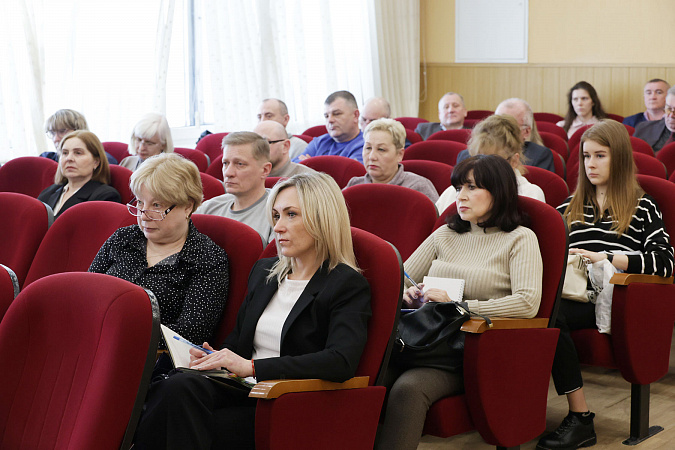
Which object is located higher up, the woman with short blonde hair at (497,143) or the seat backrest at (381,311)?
the woman with short blonde hair at (497,143)

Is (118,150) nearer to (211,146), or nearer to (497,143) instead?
(211,146)

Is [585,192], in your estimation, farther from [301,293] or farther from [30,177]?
[30,177]

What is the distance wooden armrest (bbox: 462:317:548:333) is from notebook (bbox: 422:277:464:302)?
231 millimetres

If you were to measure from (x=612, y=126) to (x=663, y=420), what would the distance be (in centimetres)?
119

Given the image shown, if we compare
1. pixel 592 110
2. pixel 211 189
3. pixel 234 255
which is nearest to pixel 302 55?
pixel 592 110

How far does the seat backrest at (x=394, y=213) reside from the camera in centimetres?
311

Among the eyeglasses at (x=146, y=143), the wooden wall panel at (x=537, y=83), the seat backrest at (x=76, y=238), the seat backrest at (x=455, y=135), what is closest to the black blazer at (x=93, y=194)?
the eyeglasses at (x=146, y=143)

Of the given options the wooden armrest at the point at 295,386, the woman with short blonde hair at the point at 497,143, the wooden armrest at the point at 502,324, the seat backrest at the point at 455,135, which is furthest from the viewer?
the seat backrest at the point at 455,135

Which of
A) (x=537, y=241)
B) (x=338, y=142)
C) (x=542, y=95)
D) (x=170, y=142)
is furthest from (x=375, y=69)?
(x=537, y=241)

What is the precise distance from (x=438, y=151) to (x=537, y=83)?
4725mm

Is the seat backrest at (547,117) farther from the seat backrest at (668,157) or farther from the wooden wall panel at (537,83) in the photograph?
the seat backrest at (668,157)

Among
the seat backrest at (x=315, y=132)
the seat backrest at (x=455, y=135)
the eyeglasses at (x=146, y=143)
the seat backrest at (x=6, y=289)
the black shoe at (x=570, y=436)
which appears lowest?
the black shoe at (x=570, y=436)

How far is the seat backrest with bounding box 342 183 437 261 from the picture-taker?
311cm

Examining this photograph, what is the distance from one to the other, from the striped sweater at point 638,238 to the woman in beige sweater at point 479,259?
625 mm
